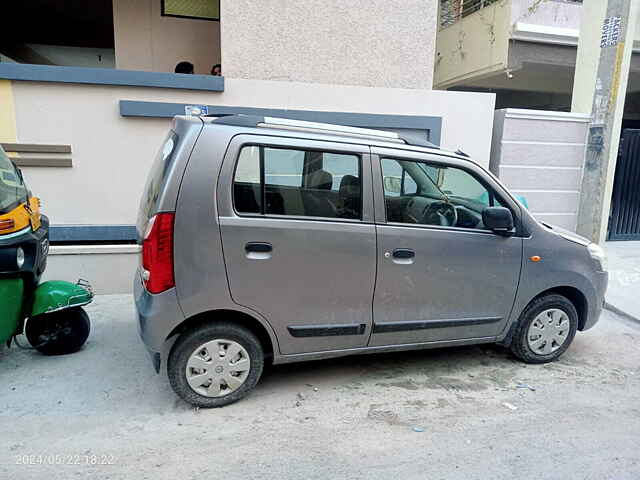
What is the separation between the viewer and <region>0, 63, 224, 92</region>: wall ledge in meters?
5.27

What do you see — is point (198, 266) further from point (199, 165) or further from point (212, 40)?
point (212, 40)

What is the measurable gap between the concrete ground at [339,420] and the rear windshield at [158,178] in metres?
1.41

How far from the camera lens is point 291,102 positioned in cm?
609

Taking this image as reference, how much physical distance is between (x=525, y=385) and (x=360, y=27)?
487 cm

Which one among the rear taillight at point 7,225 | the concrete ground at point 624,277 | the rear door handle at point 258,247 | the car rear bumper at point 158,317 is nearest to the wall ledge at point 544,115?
the concrete ground at point 624,277

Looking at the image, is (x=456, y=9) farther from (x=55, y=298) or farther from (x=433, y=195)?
(x=55, y=298)

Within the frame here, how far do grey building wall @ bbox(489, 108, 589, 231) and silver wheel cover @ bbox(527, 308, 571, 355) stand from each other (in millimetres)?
3781

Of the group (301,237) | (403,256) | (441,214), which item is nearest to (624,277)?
(441,214)

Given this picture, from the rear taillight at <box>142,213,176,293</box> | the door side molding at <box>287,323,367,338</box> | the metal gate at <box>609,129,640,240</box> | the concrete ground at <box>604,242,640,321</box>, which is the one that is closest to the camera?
the rear taillight at <box>142,213,176,293</box>

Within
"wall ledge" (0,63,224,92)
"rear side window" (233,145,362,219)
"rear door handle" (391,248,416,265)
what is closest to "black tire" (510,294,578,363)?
"rear door handle" (391,248,416,265)

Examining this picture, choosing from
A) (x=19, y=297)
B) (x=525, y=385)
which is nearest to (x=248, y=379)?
(x=19, y=297)

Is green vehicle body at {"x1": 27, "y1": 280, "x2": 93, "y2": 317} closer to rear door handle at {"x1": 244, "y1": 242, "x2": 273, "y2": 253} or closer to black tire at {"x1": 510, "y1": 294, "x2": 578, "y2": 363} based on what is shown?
rear door handle at {"x1": 244, "y1": 242, "x2": 273, "y2": 253}

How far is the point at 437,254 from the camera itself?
3.51 m

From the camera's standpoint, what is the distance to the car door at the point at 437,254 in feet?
11.2
